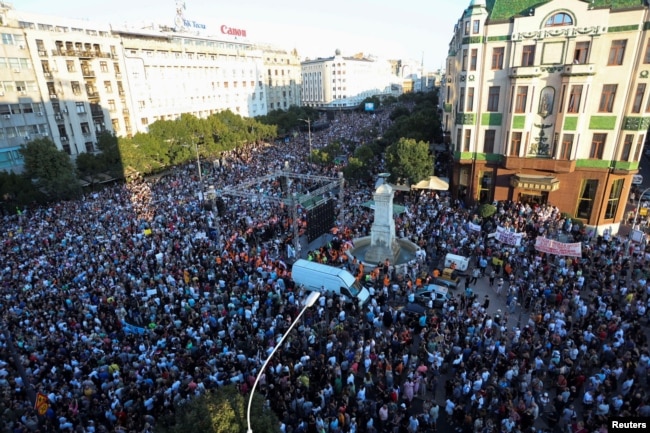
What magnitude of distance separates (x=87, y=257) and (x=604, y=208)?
3587cm

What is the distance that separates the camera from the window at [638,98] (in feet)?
82.9

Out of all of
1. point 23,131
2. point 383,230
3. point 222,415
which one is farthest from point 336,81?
point 222,415

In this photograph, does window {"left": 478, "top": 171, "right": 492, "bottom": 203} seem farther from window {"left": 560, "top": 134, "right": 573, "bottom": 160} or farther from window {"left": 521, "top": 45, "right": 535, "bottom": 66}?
window {"left": 521, "top": 45, "right": 535, "bottom": 66}

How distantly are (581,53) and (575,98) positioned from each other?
2995 millimetres

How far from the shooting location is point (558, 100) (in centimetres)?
2744

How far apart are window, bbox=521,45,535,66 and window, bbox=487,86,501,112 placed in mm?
2401

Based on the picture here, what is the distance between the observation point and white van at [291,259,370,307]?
19.1 metres

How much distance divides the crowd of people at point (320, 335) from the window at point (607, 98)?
775cm

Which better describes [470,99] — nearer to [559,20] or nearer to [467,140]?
[467,140]

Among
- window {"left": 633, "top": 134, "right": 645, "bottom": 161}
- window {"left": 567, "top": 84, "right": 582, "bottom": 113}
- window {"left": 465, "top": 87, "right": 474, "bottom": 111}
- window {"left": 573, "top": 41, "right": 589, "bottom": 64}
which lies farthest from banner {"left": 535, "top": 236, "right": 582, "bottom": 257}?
window {"left": 573, "top": 41, "right": 589, "bottom": 64}

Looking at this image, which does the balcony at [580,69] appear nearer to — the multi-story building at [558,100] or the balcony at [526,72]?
the multi-story building at [558,100]

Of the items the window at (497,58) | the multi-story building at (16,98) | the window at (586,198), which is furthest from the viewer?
the multi-story building at (16,98)

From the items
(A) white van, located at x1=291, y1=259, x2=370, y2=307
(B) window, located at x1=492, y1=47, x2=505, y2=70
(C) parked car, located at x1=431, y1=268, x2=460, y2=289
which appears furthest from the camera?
(B) window, located at x1=492, y1=47, x2=505, y2=70

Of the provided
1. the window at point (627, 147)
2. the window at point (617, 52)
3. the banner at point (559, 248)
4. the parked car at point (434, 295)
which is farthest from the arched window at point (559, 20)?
the parked car at point (434, 295)
